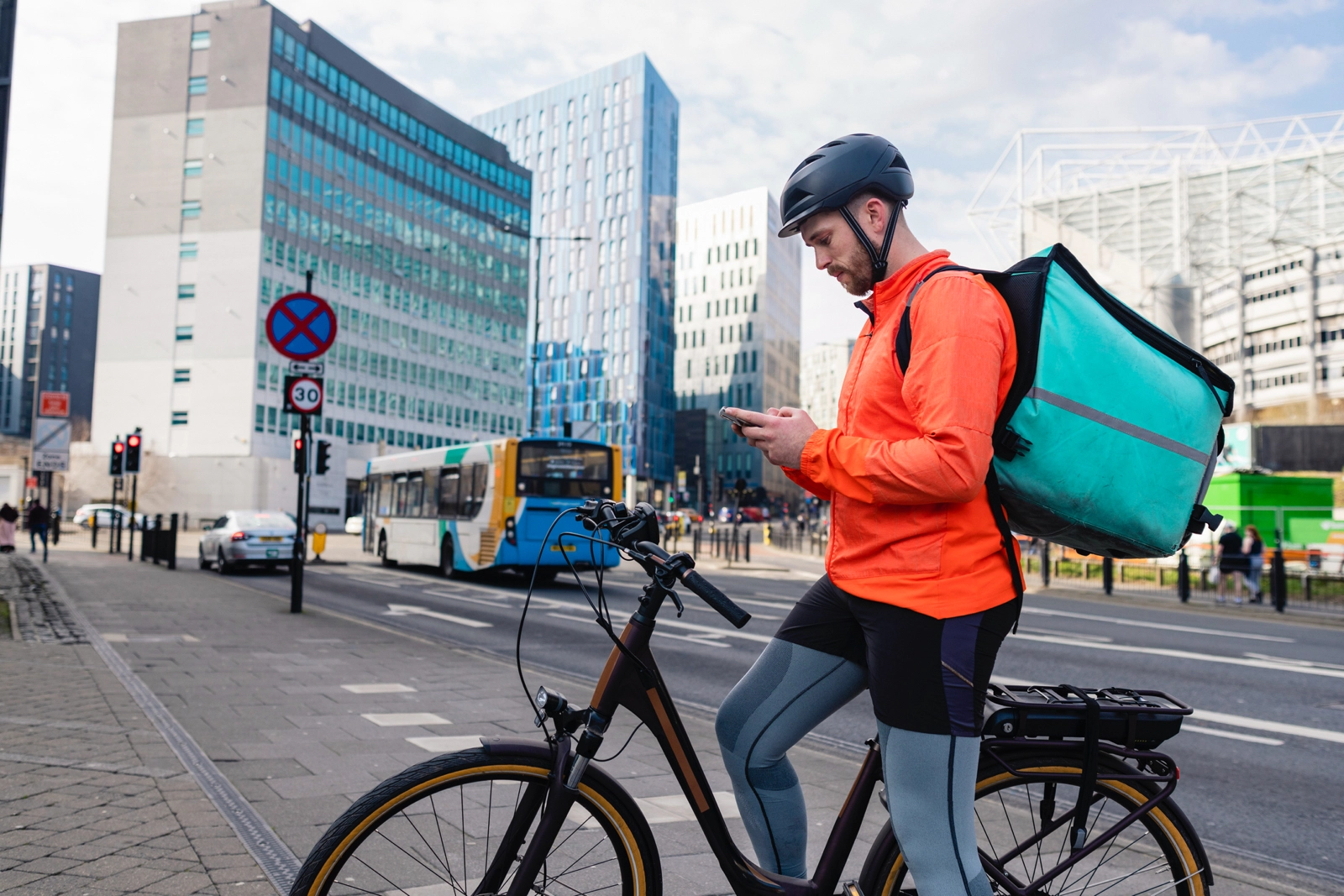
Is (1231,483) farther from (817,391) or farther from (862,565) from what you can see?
(817,391)

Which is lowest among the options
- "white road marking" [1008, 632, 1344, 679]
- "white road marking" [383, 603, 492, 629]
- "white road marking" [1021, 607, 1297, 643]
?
"white road marking" [383, 603, 492, 629]

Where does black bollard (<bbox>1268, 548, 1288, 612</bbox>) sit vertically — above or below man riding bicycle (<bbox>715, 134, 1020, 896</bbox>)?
below

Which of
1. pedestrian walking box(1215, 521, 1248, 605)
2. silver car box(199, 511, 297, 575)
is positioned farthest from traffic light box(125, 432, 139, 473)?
pedestrian walking box(1215, 521, 1248, 605)

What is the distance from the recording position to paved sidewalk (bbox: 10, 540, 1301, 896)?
3762 mm

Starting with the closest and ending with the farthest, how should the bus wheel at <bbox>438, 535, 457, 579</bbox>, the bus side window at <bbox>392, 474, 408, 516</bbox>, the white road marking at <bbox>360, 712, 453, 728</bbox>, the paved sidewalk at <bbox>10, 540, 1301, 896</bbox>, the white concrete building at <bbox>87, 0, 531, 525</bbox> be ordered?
the paved sidewalk at <bbox>10, 540, 1301, 896</bbox> → the white road marking at <bbox>360, 712, 453, 728</bbox> → the bus wheel at <bbox>438, 535, 457, 579</bbox> → the bus side window at <bbox>392, 474, 408, 516</bbox> → the white concrete building at <bbox>87, 0, 531, 525</bbox>

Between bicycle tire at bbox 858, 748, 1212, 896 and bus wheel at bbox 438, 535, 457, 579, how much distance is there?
19.7 metres

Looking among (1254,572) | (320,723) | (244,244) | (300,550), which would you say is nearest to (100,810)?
(320,723)

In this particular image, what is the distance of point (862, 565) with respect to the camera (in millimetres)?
2039

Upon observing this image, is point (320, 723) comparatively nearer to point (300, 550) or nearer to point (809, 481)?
point (809, 481)

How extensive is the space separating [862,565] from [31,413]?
169177mm

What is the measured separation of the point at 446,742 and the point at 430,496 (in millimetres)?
17422

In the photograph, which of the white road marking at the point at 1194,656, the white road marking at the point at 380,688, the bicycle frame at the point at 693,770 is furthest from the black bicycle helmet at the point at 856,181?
the white road marking at the point at 1194,656

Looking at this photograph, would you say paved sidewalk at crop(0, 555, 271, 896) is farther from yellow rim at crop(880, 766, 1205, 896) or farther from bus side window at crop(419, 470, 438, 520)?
bus side window at crop(419, 470, 438, 520)

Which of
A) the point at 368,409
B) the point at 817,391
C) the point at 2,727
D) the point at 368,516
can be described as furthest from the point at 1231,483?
the point at 817,391
